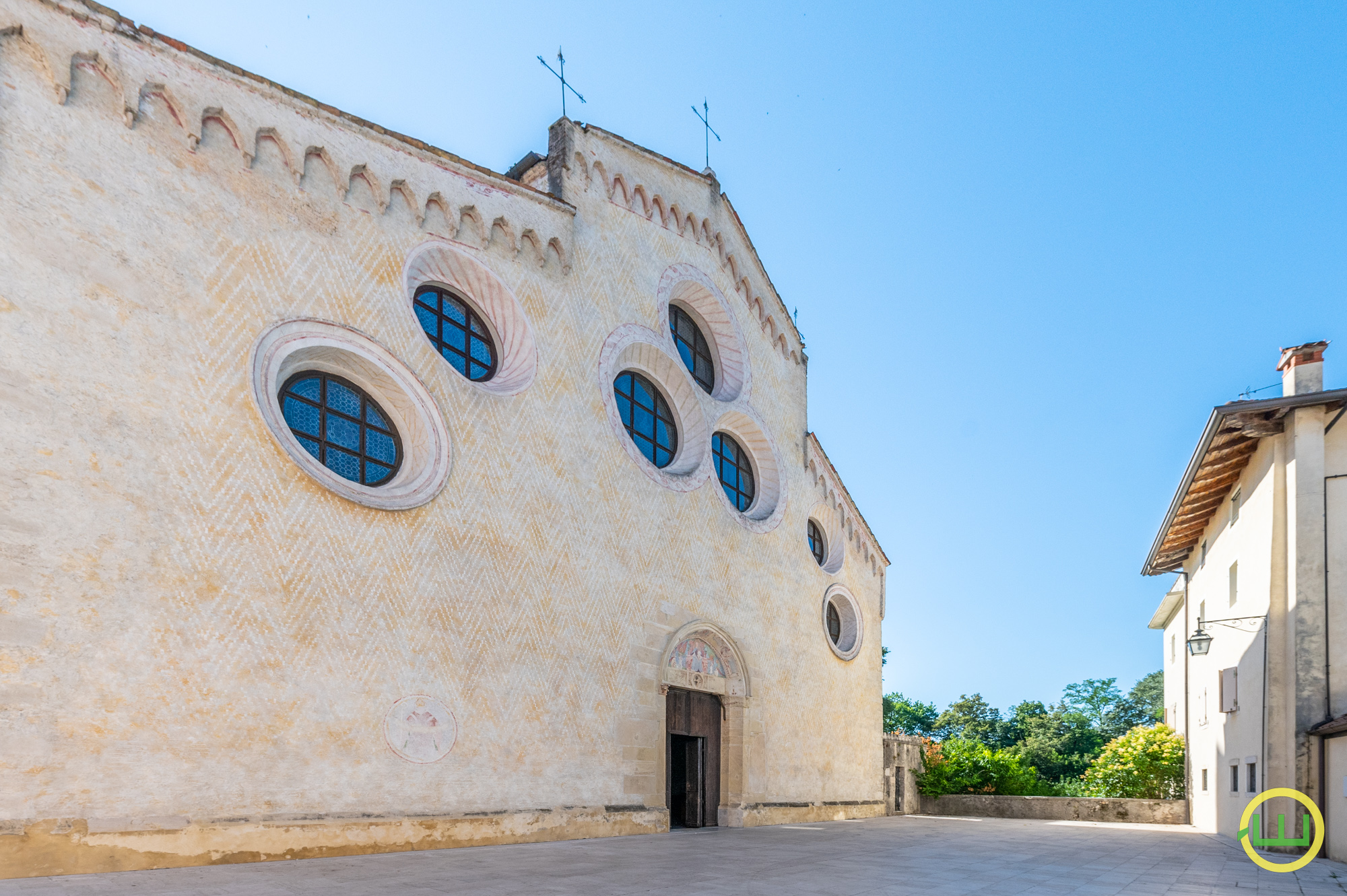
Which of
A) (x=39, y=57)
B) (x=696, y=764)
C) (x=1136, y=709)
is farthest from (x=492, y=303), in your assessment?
(x=1136, y=709)

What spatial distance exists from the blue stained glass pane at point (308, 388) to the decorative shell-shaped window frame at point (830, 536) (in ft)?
38.8

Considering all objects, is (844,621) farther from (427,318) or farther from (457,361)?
(427,318)

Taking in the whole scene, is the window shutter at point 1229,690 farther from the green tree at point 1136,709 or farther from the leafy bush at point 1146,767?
the green tree at point 1136,709

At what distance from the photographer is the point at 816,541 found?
20.5m

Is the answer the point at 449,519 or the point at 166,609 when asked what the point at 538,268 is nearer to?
the point at 449,519

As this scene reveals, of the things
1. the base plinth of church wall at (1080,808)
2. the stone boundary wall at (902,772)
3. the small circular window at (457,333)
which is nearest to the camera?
the small circular window at (457,333)

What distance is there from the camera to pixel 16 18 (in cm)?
854

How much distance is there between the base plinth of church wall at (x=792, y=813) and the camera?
15727mm

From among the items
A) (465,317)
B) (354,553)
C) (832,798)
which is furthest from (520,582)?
(832,798)

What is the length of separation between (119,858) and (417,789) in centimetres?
304

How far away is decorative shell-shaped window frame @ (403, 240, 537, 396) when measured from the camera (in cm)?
1225

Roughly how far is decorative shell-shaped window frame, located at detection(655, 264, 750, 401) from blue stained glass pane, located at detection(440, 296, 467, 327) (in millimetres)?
4989

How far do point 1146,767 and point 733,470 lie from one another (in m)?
13.6

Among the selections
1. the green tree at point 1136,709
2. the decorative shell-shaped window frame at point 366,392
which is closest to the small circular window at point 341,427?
the decorative shell-shaped window frame at point 366,392
